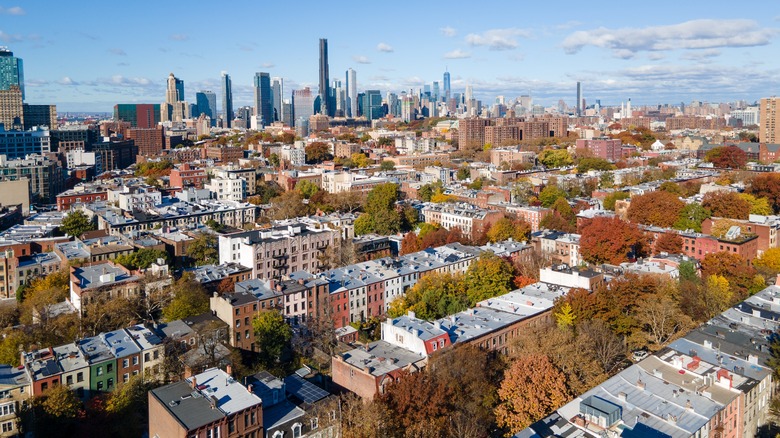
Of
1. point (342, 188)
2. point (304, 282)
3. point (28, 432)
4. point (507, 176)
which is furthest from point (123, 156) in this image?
point (28, 432)

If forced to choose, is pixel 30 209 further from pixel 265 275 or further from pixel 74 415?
pixel 74 415

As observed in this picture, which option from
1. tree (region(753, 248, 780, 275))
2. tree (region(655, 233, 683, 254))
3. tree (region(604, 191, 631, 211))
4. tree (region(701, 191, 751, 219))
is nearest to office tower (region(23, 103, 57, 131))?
tree (region(604, 191, 631, 211))

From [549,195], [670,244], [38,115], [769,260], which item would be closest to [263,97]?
[38,115]

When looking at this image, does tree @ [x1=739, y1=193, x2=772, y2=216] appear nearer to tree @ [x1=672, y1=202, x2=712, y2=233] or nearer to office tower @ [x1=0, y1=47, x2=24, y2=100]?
tree @ [x1=672, y1=202, x2=712, y2=233]

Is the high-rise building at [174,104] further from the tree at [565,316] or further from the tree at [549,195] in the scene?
the tree at [565,316]

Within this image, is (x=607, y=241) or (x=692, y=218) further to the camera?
(x=692, y=218)

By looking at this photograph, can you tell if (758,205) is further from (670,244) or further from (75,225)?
(75,225)

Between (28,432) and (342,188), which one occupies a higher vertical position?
(342,188)
